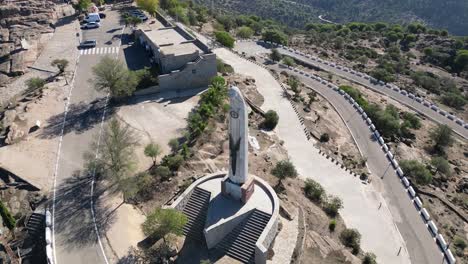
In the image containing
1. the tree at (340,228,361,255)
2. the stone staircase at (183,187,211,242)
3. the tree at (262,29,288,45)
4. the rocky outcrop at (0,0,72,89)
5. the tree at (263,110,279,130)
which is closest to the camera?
the stone staircase at (183,187,211,242)

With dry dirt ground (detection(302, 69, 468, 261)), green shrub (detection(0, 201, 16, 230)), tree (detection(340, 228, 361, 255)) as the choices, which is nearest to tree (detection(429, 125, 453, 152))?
dry dirt ground (detection(302, 69, 468, 261))

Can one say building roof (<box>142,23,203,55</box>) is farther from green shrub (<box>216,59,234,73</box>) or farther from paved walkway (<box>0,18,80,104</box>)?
paved walkway (<box>0,18,80,104</box>)

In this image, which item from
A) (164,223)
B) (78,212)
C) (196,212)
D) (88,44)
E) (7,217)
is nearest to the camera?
(164,223)

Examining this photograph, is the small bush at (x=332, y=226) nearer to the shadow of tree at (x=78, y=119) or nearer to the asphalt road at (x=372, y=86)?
the shadow of tree at (x=78, y=119)

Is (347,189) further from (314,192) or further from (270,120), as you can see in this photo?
(270,120)

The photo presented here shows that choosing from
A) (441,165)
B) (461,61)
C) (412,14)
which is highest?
(441,165)

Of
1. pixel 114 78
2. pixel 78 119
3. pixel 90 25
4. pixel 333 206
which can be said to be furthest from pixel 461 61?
pixel 78 119
